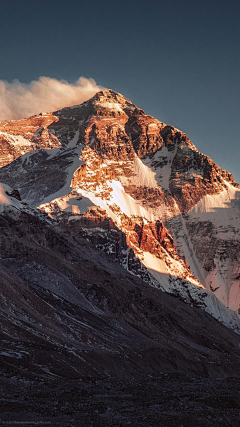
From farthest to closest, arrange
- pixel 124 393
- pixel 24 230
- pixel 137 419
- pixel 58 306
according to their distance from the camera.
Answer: pixel 24 230
pixel 58 306
pixel 124 393
pixel 137 419

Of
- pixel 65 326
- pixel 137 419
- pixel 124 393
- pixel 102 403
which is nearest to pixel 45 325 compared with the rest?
pixel 65 326

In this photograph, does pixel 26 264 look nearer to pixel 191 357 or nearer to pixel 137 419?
pixel 191 357

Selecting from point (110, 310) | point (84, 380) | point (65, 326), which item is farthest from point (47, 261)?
point (84, 380)

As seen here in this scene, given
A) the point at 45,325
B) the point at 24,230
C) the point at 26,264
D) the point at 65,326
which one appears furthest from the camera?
the point at 24,230

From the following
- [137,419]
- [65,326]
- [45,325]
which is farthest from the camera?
[65,326]

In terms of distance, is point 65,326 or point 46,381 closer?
point 46,381

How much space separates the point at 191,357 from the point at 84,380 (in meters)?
69.9

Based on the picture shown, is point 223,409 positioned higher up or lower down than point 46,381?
higher up

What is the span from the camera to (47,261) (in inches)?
6521

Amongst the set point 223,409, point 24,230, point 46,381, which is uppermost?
point 24,230

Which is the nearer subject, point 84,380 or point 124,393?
point 124,393

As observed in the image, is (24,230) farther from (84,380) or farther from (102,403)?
(102,403)

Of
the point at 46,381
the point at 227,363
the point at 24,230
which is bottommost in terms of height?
the point at 46,381

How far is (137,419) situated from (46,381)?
78.7 ft
